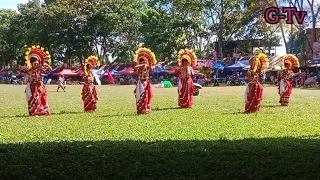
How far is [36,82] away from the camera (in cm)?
1540

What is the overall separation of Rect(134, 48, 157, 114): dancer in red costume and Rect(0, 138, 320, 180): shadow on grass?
24.9 feet

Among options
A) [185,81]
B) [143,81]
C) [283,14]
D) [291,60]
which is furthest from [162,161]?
[291,60]

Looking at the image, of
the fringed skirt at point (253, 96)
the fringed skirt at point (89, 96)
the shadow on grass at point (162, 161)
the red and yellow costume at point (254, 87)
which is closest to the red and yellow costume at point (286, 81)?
the red and yellow costume at point (254, 87)

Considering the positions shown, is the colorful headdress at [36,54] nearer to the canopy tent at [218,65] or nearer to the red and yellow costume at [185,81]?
the red and yellow costume at [185,81]

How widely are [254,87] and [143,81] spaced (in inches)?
151

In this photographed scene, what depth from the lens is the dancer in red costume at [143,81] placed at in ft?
50.7

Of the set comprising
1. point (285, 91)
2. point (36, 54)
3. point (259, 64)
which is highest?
point (36, 54)

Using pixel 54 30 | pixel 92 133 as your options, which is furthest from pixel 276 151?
pixel 54 30

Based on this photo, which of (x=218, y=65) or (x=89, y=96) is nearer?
(x=89, y=96)

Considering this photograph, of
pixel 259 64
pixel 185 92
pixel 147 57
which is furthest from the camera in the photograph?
pixel 185 92

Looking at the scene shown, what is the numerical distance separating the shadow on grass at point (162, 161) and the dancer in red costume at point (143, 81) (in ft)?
24.9

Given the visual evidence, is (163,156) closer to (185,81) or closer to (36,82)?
(36,82)

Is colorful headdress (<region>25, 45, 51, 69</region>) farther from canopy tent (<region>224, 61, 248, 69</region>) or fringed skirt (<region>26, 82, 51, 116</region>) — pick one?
canopy tent (<region>224, 61, 248, 69</region>)

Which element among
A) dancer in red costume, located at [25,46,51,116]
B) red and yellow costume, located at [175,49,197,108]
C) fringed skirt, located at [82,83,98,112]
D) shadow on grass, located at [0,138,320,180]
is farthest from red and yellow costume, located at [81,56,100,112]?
shadow on grass, located at [0,138,320,180]
